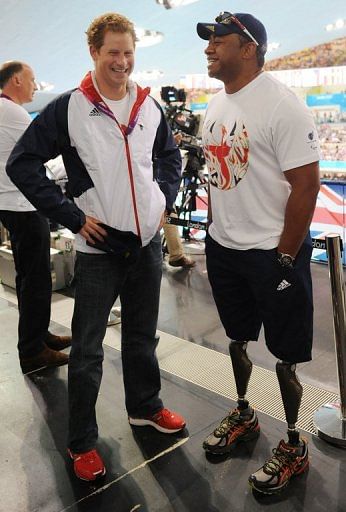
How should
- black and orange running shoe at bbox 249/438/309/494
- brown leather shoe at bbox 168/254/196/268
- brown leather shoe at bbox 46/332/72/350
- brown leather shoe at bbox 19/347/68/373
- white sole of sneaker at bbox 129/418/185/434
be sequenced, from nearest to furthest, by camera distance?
black and orange running shoe at bbox 249/438/309/494, white sole of sneaker at bbox 129/418/185/434, brown leather shoe at bbox 19/347/68/373, brown leather shoe at bbox 46/332/72/350, brown leather shoe at bbox 168/254/196/268

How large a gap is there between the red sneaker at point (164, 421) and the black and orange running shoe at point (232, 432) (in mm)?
171

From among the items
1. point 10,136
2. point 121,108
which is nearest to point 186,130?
point 10,136

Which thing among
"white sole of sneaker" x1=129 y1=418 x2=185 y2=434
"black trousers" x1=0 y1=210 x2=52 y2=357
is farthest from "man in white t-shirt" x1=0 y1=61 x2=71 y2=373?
"white sole of sneaker" x1=129 y1=418 x2=185 y2=434

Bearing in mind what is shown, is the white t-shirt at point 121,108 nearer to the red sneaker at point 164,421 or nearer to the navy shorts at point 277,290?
the navy shorts at point 277,290

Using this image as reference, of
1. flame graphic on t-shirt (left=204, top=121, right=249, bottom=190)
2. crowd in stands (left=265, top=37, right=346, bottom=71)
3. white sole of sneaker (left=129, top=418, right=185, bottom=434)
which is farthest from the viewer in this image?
crowd in stands (left=265, top=37, right=346, bottom=71)

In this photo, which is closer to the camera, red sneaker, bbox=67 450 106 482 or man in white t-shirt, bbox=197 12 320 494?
man in white t-shirt, bbox=197 12 320 494

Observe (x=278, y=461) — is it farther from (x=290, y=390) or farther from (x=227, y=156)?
(x=227, y=156)

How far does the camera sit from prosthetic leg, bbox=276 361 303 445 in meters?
1.79

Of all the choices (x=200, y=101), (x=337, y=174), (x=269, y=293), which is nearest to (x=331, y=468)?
(x=269, y=293)

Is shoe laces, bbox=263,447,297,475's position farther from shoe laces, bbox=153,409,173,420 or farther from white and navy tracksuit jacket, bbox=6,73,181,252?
white and navy tracksuit jacket, bbox=6,73,181,252

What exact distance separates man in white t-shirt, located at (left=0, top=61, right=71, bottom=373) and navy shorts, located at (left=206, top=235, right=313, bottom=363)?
1221mm

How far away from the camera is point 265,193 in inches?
66.1

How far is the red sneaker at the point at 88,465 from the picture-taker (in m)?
1.87

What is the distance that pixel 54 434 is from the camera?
2.21m
